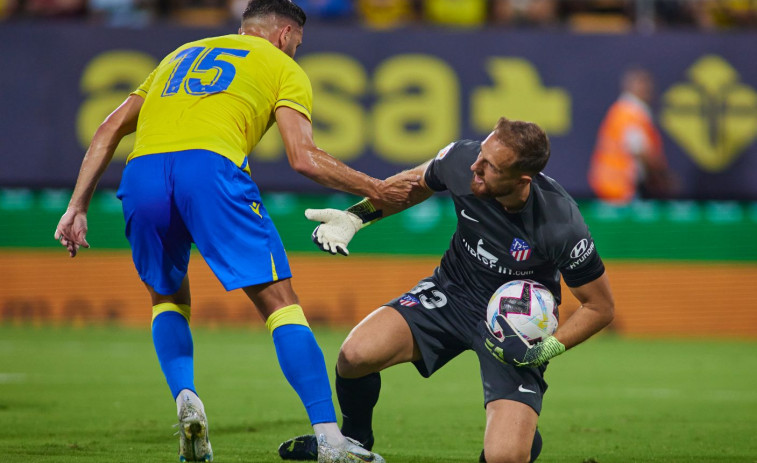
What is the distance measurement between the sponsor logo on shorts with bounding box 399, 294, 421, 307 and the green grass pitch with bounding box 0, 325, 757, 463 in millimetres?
800

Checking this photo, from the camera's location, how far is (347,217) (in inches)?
189

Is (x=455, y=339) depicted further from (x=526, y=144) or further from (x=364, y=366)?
(x=526, y=144)

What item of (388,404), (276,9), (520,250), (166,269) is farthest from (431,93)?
(166,269)

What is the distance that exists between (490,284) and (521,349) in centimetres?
58

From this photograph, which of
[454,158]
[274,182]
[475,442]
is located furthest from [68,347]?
[454,158]

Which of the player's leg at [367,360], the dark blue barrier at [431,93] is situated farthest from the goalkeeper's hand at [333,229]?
the dark blue barrier at [431,93]

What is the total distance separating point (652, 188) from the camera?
12.6 meters

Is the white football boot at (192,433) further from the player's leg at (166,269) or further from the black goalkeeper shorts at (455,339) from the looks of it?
the black goalkeeper shorts at (455,339)

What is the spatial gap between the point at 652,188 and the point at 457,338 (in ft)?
26.6

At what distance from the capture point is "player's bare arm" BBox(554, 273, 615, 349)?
478 cm

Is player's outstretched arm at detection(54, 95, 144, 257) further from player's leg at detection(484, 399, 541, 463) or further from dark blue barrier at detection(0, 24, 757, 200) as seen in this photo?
dark blue barrier at detection(0, 24, 757, 200)

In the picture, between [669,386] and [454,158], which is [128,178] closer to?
[454,158]

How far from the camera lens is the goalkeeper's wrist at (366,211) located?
503cm

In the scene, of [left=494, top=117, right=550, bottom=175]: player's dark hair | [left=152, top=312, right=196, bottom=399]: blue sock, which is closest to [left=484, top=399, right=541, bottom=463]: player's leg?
[left=494, top=117, right=550, bottom=175]: player's dark hair
